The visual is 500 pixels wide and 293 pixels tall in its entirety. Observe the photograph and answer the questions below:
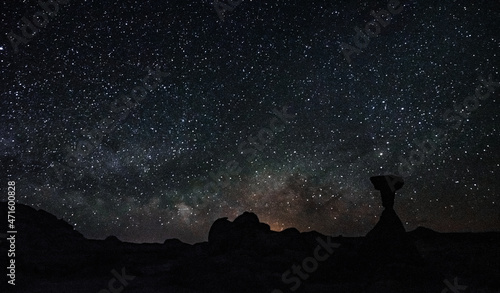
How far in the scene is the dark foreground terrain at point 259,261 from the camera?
602 inches

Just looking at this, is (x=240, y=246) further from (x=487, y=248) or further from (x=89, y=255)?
(x=487, y=248)

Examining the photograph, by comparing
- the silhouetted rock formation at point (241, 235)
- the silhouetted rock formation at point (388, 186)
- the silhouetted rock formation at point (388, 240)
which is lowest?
the silhouetted rock formation at point (388, 240)

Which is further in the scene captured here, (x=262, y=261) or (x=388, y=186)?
(x=262, y=261)

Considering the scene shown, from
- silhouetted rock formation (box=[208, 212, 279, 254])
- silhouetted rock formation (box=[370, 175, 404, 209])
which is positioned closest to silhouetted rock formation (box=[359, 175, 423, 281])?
silhouetted rock formation (box=[370, 175, 404, 209])

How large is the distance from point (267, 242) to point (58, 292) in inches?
479

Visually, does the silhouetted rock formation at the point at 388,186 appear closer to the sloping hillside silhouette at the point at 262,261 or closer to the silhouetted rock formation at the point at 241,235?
the sloping hillside silhouette at the point at 262,261

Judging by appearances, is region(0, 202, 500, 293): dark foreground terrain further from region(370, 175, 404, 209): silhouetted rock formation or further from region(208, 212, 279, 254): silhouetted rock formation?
region(370, 175, 404, 209): silhouetted rock formation

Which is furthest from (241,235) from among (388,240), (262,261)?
(388,240)

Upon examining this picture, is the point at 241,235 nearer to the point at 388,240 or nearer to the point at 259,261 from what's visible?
the point at 259,261

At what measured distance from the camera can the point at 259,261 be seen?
20.2 m

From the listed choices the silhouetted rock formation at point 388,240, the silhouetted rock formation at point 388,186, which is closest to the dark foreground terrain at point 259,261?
the silhouetted rock formation at point 388,240

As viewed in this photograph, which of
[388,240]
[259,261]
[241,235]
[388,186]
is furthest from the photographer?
[241,235]

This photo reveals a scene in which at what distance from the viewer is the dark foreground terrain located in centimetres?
1529

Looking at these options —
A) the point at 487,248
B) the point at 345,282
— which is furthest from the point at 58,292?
the point at 487,248
